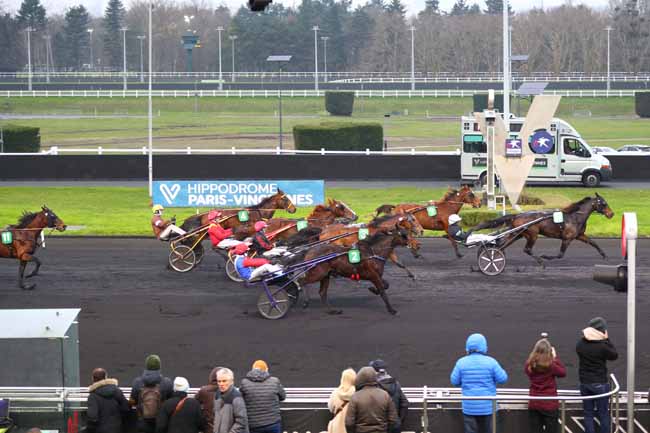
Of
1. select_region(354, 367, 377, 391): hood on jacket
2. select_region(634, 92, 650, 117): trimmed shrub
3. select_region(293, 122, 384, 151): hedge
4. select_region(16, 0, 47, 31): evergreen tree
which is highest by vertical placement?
select_region(16, 0, 47, 31): evergreen tree

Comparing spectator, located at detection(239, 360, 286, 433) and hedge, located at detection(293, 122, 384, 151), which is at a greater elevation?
hedge, located at detection(293, 122, 384, 151)

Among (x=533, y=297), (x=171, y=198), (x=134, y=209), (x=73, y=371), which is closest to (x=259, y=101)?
(x=134, y=209)

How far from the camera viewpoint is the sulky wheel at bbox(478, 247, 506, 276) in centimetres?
1928

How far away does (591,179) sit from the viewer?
33906 millimetres

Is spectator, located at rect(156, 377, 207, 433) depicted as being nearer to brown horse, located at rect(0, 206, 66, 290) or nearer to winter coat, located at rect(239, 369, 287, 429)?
winter coat, located at rect(239, 369, 287, 429)

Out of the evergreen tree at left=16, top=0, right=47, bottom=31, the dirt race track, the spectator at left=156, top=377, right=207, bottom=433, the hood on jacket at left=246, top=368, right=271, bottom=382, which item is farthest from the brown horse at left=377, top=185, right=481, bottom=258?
the evergreen tree at left=16, top=0, right=47, bottom=31

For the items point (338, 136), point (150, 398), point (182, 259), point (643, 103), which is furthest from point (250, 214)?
point (643, 103)

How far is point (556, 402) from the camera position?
9.48 meters

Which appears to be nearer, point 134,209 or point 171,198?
point 171,198

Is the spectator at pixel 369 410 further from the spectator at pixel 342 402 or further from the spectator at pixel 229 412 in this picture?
the spectator at pixel 229 412

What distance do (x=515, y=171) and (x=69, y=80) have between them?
76566mm

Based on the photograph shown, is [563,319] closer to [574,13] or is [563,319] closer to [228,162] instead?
[228,162]

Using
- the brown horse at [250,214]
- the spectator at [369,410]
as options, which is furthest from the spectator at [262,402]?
the brown horse at [250,214]

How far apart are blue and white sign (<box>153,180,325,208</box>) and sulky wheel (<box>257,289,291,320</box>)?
797 cm
